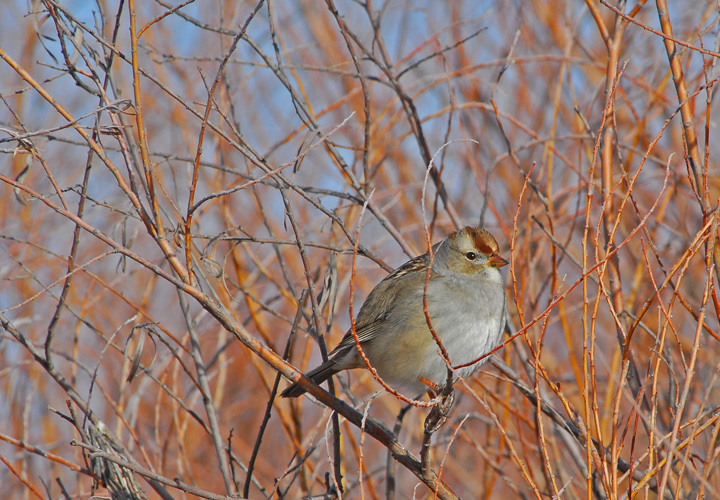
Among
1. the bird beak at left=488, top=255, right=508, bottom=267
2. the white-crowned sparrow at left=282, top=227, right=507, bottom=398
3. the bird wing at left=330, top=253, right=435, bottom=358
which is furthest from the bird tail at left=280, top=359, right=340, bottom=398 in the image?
the bird beak at left=488, top=255, right=508, bottom=267

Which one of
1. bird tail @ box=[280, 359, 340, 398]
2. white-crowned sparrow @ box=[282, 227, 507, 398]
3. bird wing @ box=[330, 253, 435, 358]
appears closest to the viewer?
bird tail @ box=[280, 359, 340, 398]

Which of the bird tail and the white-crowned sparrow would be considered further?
the white-crowned sparrow

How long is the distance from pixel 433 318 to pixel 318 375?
2.06 feet

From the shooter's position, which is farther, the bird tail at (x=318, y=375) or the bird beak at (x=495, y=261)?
the bird beak at (x=495, y=261)

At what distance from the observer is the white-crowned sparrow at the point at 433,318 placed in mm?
3547

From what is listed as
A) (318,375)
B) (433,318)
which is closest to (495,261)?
(433,318)

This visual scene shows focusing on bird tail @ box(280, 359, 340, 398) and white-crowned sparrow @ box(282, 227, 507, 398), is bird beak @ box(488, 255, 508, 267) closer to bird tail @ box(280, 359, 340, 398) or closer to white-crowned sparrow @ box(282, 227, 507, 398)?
white-crowned sparrow @ box(282, 227, 507, 398)

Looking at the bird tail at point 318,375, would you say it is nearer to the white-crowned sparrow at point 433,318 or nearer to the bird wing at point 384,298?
the white-crowned sparrow at point 433,318

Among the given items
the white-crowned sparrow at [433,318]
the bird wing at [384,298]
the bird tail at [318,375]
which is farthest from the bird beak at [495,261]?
the bird tail at [318,375]

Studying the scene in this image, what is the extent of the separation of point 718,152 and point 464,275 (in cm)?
355

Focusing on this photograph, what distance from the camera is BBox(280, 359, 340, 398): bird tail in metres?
3.34

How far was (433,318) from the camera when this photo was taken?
3.64 meters

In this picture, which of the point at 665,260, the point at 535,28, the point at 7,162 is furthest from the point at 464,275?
the point at 7,162

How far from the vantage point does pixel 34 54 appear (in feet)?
22.7
